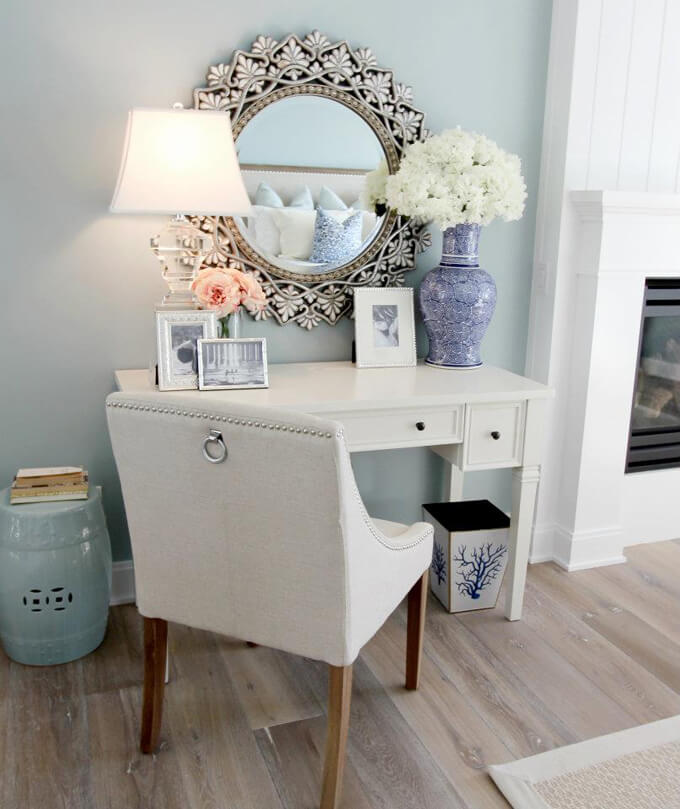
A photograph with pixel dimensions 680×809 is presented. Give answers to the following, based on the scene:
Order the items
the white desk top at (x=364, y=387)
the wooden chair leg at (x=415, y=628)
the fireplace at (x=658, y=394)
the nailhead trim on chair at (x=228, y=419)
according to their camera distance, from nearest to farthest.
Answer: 1. the nailhead trim on chair at (x=228, y=419)
2. the wooden chair leg at (x=415, y=628)
3. the white desk top at (x=364, y=387)
4. the fireplace at (x=658, y=394)

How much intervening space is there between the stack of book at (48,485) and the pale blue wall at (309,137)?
109cm

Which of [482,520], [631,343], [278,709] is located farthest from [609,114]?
[278,709]

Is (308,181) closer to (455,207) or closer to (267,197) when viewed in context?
(267,197)

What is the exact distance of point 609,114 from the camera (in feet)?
9.01

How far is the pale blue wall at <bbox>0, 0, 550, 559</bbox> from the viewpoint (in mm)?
2260

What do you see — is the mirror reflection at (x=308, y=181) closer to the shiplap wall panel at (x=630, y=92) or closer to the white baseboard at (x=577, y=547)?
the shiplap wall panel at (x=630, y=92)

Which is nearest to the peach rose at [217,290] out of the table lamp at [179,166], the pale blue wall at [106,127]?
the table lamp at [179,166]

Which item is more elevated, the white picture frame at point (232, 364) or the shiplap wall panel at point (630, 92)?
the shiplap wall panel at point (630, 92)

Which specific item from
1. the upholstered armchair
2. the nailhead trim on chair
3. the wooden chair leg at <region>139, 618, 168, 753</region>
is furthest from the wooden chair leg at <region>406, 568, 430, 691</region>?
the nailhead trim on chair

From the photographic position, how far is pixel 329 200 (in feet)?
8.42

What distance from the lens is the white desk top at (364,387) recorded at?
7.17 ft

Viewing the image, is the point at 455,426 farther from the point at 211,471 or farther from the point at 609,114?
the point at 609,114

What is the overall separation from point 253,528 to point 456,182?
4.26 ft

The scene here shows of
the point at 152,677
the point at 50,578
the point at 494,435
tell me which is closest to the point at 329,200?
the point at 494,435
